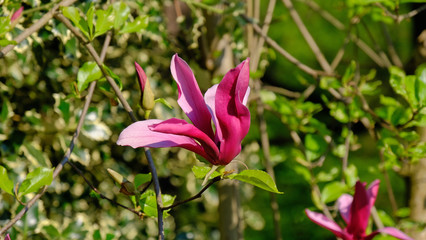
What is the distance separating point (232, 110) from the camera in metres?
0.58

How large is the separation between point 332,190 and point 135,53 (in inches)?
34.7

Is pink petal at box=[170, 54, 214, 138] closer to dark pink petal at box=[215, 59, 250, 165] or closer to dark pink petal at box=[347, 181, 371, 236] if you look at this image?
dark pink petal at box=[215, 59, 250, 165]

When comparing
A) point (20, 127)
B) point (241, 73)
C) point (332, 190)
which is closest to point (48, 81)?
point (20, 127)

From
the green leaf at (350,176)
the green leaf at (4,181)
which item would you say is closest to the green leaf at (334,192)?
the green leaf at (350,176)

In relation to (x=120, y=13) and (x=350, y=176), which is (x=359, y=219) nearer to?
(x=350, y=176)

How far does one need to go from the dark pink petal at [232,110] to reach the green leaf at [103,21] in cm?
32

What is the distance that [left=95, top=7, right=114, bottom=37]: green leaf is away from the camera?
81 centimetres

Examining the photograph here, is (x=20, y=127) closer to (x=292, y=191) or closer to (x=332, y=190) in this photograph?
(x=332, y=190)

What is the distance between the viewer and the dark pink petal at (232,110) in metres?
0.55

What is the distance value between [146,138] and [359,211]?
39 centimetres

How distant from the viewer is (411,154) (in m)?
1.06

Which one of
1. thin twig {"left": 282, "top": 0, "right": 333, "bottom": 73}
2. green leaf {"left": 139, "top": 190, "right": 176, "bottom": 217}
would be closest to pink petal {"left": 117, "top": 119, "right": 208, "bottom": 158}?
green leaf {"left": 139, "top": 190, "right": 176, "bottom": 217}

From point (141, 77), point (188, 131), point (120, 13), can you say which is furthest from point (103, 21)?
point (188, 131)

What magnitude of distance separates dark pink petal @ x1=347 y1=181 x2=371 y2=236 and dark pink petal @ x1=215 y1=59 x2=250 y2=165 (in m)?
0.26
